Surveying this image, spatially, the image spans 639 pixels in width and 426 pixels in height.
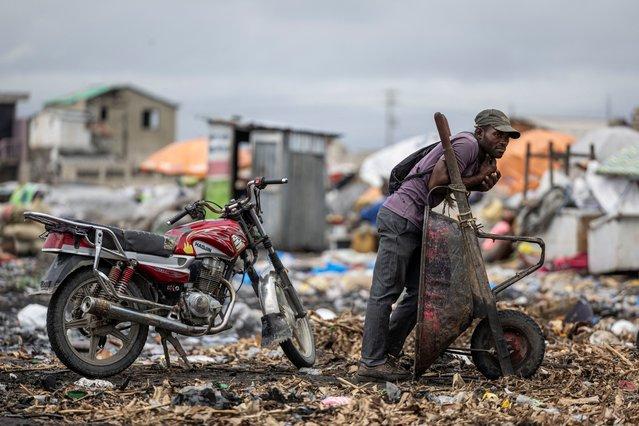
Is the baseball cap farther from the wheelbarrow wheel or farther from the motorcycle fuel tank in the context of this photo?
the motorcycle fuel tank

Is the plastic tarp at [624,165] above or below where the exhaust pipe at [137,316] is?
above

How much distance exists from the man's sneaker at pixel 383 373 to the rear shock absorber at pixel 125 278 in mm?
1563

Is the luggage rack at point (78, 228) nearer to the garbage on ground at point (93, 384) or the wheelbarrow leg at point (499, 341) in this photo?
the garbage on ground at point (93, 384)

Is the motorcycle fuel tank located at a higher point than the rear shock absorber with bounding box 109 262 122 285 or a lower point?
higher

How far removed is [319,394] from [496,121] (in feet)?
6.45

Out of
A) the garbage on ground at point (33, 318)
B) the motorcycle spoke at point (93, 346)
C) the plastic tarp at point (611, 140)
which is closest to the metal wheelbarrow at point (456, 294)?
the motorcycle spoke at point (93, 346)

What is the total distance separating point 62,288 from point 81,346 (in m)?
1.31

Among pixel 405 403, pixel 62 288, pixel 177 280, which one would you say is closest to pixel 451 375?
pixel 405 403

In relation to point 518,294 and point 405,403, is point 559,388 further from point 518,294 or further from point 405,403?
point 518,294

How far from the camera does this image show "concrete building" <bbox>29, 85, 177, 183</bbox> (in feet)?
151

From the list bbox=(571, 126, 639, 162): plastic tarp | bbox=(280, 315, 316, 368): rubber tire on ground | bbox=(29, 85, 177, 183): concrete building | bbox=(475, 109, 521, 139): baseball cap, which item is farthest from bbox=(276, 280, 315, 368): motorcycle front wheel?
bbox=(29, 85, 177, 183): concrete building

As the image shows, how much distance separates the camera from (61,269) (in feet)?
18.6

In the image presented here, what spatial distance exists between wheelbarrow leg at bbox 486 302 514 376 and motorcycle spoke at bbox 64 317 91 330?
247 centimetres

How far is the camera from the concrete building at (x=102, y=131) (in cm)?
4602
